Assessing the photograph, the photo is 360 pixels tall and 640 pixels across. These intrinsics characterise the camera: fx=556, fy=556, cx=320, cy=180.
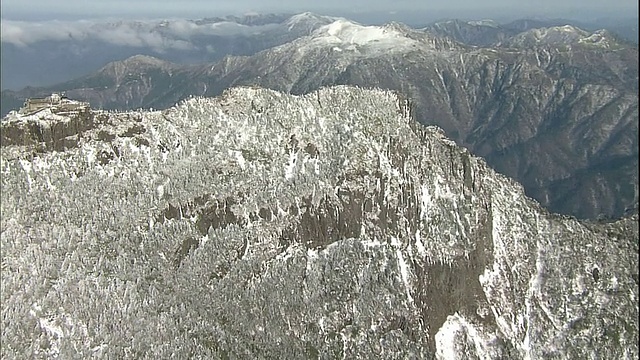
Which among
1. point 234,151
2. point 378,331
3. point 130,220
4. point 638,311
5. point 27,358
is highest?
point 234,151

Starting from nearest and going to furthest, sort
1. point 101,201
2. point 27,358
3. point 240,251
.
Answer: point 27,358
point 101,201
point 240,251

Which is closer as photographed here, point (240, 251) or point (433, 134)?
point (240, 251)

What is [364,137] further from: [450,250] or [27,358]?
[27,358]

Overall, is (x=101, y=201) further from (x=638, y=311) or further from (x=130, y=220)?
(x=638, y=311)

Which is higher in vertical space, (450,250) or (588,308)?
(450,250)

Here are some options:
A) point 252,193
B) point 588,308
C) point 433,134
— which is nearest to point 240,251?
point 252,193

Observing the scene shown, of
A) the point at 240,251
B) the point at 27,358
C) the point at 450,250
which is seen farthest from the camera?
the point at 450,250
